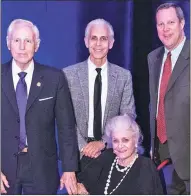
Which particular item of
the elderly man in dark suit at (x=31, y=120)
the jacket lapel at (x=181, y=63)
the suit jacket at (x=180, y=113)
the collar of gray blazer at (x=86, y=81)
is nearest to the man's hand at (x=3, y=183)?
the elderly man in dark suit at (x=31, y=120)

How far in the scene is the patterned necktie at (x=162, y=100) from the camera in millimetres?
2898

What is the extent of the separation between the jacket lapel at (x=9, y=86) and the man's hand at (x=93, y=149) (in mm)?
654

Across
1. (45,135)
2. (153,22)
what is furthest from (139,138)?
(153,22)

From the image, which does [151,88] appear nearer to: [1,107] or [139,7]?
[139,7]

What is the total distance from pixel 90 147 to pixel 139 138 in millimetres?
453

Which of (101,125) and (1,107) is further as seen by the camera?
(101,125)

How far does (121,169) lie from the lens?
267cm

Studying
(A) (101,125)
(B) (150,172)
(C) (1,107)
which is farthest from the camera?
(A) (101,125)

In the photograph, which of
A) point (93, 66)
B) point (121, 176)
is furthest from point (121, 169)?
point (93, 66)

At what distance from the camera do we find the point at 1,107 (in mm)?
2785

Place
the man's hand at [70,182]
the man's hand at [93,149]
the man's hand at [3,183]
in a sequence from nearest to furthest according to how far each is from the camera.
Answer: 1. the man's hand at [70,182]
2. the man's hand at [3,183]
3. the man's hand at [93,149]

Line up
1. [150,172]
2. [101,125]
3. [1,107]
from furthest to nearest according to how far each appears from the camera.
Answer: [101,125]
[1,107]
[150,172]

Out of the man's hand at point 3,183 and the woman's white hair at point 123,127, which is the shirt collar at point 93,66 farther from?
the man's hand at point 3,183

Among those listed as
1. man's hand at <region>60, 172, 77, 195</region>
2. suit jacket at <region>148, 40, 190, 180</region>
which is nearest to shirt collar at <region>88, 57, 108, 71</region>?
suit jacket at <region>148, 40, 190, 180</region>
